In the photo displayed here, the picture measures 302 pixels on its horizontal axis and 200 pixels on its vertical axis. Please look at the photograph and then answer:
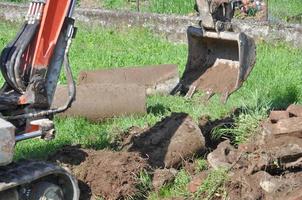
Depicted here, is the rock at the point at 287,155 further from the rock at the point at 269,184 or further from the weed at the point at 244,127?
the weed at the point at 244,127

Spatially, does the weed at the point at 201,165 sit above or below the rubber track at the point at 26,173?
below

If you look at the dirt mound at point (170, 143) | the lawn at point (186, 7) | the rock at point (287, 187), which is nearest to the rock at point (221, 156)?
the dirt mound at point (170, 143)

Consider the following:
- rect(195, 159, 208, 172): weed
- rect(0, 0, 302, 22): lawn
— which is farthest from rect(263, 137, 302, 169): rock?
rect(0, 0, 302, 22): lawn

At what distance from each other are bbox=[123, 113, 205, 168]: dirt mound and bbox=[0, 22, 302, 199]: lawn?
0.81 feet

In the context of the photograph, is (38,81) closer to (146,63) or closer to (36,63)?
(36,63)

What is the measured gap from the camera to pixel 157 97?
348 inches

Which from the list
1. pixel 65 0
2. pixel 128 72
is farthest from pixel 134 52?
pixel 65 0

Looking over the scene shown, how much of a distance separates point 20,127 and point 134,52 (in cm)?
645

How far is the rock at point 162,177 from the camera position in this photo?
5.82 meters

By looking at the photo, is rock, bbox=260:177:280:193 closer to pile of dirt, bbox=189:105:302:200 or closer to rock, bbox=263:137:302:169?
pile of dirt, bbox=189:105:302:200

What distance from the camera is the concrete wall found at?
11.6 m

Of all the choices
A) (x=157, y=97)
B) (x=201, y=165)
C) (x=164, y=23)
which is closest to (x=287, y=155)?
(x=201, y=165)

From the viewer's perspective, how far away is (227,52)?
27.0 feet

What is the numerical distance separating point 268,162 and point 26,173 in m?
1.82
